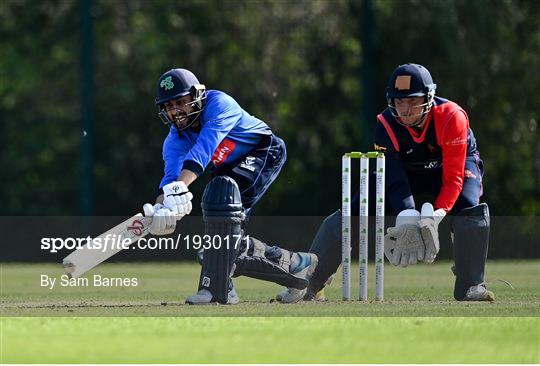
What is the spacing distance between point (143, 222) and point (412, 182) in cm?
171

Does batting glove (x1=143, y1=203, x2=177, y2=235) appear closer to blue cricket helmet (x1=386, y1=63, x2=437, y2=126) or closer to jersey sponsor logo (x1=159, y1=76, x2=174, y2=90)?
jersey sponsor logo (x1=159, y1=76, x2=174, y2=90)

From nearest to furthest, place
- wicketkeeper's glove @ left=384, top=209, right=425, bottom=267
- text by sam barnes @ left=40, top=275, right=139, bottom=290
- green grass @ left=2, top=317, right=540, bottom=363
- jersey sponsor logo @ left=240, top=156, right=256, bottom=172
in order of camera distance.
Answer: green grass @ left=2, top=317, right=540, bottom=363
wicketkeeper's glove @ left=384, top=209, right=425, bottom=267
jersey sponsor logo @ left=240, top=156, right=256, bottom=172
text by sam barnes @ left=40, top=275, right=139, bottom=290

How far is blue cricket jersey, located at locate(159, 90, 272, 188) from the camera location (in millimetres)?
7551

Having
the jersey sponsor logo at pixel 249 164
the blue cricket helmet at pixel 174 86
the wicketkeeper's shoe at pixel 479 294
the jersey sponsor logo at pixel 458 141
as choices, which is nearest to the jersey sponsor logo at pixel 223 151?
the jersey sponsor logo at pixel 249 164

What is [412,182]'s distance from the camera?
8.09 m

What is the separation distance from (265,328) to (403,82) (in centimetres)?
193

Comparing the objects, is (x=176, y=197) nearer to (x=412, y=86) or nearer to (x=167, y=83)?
(x=167, y=83)

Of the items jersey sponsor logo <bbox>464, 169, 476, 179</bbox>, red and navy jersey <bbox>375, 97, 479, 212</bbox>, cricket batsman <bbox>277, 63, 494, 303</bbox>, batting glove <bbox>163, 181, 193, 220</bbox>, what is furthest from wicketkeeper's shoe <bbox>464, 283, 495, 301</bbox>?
batting glove <bbox>163, 181, 193, 220</bbox>

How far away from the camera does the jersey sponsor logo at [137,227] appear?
7.61 metres

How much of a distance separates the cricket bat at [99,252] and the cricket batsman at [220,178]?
0.18m

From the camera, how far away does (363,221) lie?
7.67m

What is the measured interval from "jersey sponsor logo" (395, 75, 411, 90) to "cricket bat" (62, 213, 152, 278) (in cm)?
170

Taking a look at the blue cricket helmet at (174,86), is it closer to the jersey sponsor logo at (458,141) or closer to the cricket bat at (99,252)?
the cricket bat at (99,252)

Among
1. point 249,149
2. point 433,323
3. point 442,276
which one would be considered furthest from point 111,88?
point 433,323
